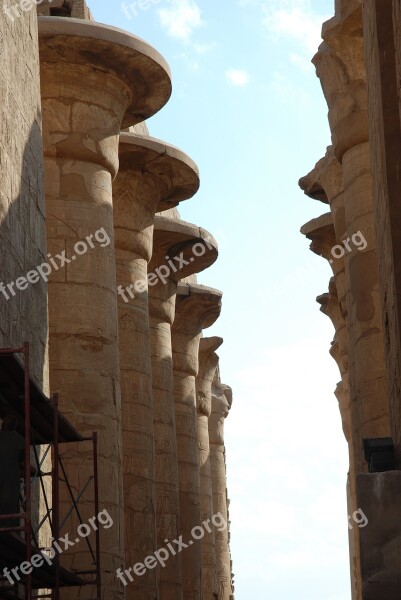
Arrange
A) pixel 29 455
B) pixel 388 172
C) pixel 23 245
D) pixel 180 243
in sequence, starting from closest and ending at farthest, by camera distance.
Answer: pixel 29 455
pixel 388 172
pixel 23 245
pixel 180 243

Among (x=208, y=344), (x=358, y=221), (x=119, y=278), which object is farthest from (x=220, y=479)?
(x=358, y=221)

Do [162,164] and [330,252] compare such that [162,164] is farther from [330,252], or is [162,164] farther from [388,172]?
[388,172]

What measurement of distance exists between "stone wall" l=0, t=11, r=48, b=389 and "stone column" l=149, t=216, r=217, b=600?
33.7 feet

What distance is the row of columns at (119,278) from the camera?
17109 millimetres

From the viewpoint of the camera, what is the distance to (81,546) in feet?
54.5

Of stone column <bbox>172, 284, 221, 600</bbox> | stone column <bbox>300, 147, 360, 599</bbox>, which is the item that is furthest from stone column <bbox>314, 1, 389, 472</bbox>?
stone column <bbox>172, 284, 221, 600</bbox>

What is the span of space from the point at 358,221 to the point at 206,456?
15300 millimetres

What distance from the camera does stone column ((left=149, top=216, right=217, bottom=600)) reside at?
24.0 metres

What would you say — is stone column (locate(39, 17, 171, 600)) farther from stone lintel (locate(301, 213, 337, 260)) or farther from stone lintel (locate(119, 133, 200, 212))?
stone lintel (locate(301, 213, 337, 260))

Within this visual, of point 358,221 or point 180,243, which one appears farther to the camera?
point 180,243

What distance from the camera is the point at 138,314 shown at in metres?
21.0

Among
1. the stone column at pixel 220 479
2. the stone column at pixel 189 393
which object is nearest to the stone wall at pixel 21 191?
the stone column at pixel 189 393

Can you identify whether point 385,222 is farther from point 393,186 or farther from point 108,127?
point 108,127

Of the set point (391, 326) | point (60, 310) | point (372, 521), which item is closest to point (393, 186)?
point (391, 326)
